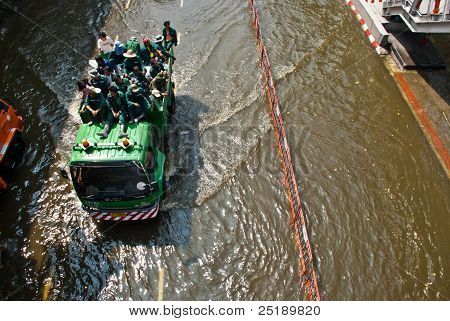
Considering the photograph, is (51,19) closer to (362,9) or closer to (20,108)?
(20,108)

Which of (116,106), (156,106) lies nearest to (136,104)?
(116,106)

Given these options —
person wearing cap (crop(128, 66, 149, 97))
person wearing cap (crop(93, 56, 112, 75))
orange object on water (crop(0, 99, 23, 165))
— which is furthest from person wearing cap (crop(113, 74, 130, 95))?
orange object on water (crop(0, 99, 23, 165))

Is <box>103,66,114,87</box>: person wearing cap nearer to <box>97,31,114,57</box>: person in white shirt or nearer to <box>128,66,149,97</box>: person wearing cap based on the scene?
<box>128,66,149,97</box>: person wearing cap

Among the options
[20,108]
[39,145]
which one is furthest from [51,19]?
[39,145]

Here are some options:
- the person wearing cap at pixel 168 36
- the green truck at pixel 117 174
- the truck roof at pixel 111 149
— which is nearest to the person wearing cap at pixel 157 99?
the green truck at pixel 117 174

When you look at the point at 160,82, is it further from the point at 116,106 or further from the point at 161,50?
the point at 116,106

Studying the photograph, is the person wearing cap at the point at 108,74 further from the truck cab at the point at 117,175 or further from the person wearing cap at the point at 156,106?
the truck cab at the point at 117,175

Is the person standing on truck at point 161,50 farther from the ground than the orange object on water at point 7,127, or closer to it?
farther from the ground
